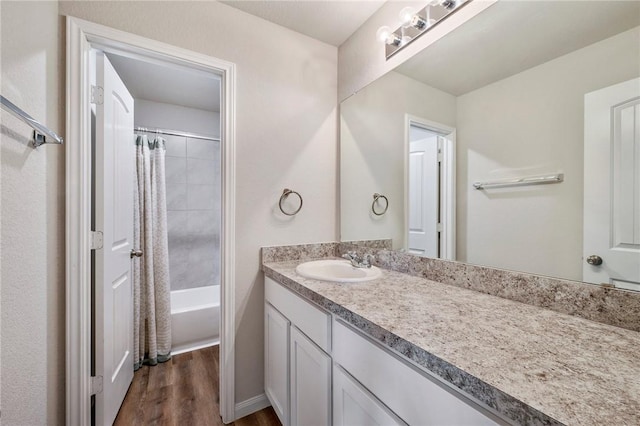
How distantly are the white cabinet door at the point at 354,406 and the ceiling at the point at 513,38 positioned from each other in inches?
48.2

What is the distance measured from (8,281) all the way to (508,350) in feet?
4.60

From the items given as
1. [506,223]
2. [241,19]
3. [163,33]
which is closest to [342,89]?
[241,19]

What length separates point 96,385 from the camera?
4.25 ft

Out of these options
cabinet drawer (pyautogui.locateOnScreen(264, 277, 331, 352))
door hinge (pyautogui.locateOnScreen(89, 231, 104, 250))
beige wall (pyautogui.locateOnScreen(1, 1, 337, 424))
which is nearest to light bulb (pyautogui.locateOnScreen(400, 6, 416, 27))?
beige wall (pyautogui.locateOnScreen(1, 1, 337, 424))

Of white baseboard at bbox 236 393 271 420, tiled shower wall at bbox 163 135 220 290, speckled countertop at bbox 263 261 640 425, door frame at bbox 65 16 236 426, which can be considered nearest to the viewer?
speckled countertop at bbox 263 261 640 425

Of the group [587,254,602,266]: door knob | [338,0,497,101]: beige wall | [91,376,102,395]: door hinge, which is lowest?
[91,376,102,395]: door hinge

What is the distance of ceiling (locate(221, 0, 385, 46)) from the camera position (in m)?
1.51

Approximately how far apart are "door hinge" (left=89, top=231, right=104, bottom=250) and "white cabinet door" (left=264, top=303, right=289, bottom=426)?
90 cm

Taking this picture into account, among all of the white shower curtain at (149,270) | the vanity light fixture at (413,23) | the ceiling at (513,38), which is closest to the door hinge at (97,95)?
the white shower curtain at (149,270)

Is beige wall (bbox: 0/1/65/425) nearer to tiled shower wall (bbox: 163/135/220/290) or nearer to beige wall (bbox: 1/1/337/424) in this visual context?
beige wall (bbox: 1/1/337/424)

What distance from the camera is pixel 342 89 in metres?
1.85

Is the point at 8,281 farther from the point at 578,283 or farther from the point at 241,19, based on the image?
the point at 578,283

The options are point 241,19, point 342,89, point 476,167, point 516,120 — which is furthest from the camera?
point 342,89

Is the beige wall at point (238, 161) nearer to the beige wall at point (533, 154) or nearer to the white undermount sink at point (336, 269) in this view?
the white undermount sink at point (336, 269)
